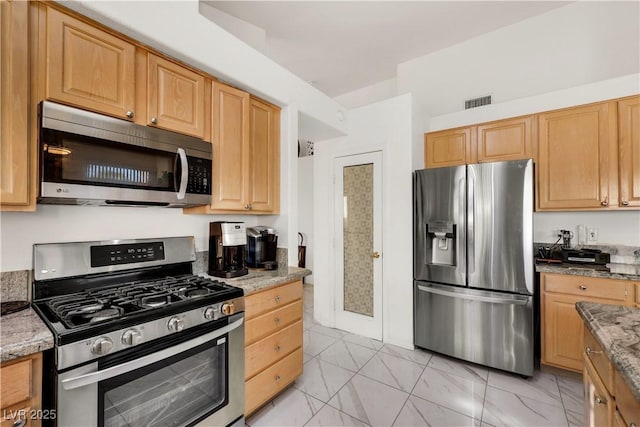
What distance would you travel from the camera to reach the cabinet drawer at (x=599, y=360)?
98 centimetres

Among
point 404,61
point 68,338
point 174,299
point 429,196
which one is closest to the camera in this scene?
point 68,338

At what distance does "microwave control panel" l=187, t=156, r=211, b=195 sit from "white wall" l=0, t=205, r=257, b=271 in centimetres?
33

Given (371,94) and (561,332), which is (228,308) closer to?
(561,332)

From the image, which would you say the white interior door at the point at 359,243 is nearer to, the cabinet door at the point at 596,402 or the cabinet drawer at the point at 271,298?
the cabinet drawer at the point at 271,298

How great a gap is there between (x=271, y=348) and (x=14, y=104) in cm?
184

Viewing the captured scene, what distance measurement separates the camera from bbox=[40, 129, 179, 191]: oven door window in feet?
4.23

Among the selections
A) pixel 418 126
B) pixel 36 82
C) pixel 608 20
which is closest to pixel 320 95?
pixel 418 126

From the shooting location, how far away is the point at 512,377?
2373 millimetres

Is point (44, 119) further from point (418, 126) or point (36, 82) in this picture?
point (418, 126)

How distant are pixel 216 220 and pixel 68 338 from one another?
1.30 m

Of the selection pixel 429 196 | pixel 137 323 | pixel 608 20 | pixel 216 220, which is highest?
pixel 608 20

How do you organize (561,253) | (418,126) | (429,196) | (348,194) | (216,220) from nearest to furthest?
(216,220) < (561,253) < (429,196) < (418,126) < (348,194)

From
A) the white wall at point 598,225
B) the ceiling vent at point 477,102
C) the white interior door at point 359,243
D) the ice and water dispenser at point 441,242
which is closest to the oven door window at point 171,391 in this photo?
the white interior door at point 359,243

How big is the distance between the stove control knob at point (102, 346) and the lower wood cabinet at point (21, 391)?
0.16 m
